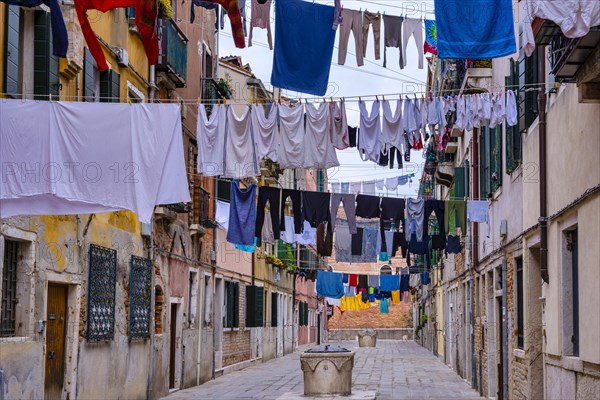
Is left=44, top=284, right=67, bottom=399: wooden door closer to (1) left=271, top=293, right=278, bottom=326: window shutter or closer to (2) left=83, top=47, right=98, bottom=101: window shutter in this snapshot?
(2) left=83, top=47, right=98, bottom=101: window shutter

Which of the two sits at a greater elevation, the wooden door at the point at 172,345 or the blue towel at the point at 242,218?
the blue towel at the point at 242,218

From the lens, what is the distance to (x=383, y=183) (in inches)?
1437

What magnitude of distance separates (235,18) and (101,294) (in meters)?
7.14

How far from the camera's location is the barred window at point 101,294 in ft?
52.0

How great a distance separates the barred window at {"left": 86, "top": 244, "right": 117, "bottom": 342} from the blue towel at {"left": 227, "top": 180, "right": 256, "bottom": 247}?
167 inches

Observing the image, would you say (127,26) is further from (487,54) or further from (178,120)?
(487,54)

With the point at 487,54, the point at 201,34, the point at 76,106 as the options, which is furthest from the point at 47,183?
the point at 201,34

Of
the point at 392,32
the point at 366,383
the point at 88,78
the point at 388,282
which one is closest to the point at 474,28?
the point at 392,32

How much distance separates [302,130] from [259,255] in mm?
22330

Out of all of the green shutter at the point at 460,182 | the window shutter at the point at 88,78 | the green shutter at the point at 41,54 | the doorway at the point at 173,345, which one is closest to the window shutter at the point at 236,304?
the doorway at the point at 173,345

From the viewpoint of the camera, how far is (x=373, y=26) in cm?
1354

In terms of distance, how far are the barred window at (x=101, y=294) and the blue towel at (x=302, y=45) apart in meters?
4.96

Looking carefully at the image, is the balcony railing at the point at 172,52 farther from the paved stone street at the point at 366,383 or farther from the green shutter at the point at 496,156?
the paved stone street at the point at 366,383

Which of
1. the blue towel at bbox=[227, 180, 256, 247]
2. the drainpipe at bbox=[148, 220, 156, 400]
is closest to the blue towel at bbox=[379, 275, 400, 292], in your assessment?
the blue towel at bbox=[227, 180, 256, 247]
